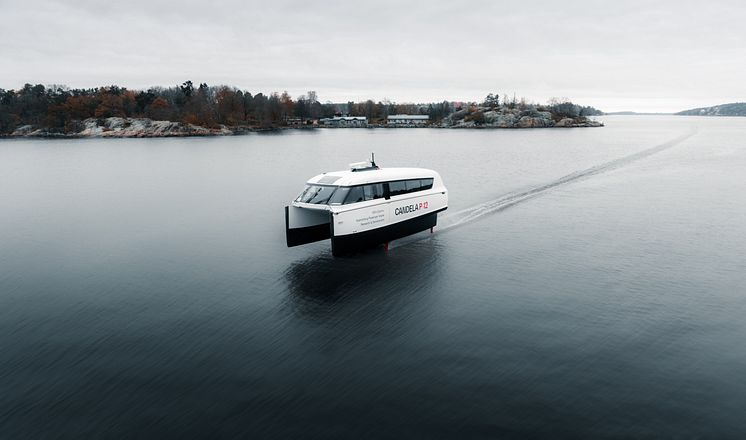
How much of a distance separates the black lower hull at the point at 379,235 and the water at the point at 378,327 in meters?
0.90

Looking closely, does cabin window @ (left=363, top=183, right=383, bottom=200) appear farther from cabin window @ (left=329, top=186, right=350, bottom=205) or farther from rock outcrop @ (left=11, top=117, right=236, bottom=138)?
rock outcrop @ (left=11, top=117, right=236, bottom=138)

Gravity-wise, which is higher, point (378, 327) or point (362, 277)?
point (362, 277)

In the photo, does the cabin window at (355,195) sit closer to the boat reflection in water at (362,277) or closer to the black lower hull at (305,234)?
the black lower hull at (305,234)

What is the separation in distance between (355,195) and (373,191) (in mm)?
1372

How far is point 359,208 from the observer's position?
2469 centimetres

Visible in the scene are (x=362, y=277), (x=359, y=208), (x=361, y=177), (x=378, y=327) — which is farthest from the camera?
(x=361, y=177)

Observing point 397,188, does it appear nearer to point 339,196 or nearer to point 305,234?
point 339,196

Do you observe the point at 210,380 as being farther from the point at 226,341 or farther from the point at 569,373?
the point at 569,373

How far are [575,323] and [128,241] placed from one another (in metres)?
25.8

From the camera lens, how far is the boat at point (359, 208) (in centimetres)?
2447

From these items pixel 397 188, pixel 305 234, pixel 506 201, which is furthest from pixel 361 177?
pixel 506 201

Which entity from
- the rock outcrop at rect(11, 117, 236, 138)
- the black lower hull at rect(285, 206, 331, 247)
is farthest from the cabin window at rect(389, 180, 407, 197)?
the rock outcrop at rect(11, 117, 236, 138)

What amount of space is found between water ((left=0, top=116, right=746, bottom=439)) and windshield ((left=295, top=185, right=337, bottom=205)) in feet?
10.9

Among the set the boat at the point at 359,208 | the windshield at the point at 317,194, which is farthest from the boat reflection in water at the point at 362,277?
the windshield at the point at 317,194
